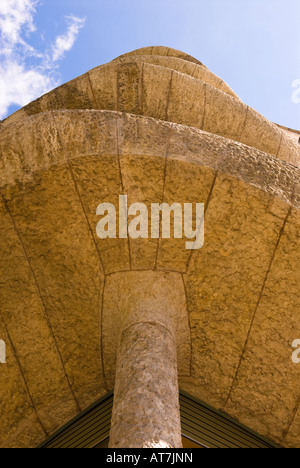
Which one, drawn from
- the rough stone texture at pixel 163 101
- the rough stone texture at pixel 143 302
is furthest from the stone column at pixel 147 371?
the rough stone texture at pixel 163 101

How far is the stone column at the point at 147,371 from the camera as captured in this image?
2.40m

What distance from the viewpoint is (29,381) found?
387 centimetres

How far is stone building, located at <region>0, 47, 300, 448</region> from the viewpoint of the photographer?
348 centimetres

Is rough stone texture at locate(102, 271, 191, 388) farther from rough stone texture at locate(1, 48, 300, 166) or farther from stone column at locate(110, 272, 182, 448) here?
rough stone texture at locate(1, 48, 300, 166)

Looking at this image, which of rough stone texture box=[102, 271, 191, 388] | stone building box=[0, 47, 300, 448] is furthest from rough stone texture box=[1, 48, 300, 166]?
rough stone texture box=[102, 271, 191, 388]

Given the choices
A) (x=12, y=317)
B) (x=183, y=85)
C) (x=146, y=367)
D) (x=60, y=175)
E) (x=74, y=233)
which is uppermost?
(x=183, y=85)

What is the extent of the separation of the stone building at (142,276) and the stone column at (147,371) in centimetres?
3

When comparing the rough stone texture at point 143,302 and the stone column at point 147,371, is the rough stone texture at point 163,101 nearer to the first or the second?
the rough stone texture at point 143,302

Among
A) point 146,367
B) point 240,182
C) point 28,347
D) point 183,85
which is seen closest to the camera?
point 146,367

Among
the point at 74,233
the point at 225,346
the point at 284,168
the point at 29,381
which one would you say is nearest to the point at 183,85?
the point at 284,168

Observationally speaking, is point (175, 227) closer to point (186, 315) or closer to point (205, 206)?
point (205, 206)

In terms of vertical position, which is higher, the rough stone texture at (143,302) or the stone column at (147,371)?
the rough stone texture at (143,302)

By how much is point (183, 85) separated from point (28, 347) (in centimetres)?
393

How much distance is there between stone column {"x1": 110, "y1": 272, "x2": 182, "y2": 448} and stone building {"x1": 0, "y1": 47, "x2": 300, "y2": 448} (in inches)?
1.0
